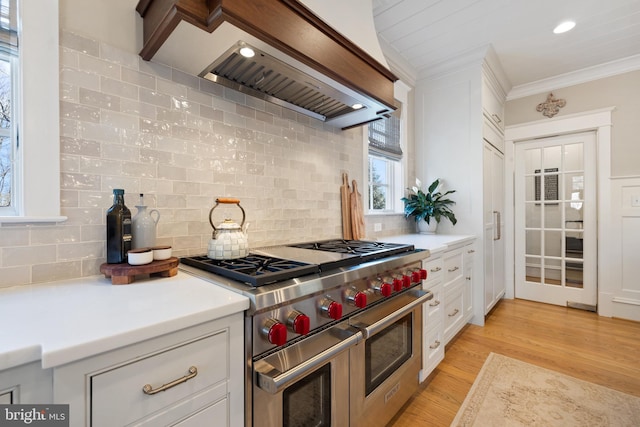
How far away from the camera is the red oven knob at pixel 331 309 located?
1038mm

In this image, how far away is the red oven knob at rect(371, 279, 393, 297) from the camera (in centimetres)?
133

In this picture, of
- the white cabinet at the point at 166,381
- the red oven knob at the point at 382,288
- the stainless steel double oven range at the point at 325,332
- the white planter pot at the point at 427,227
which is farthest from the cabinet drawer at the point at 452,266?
the white cabinet at the point at 166,381

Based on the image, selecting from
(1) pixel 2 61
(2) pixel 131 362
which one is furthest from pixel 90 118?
(2) pixel 131 362

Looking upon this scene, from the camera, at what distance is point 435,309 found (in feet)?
6.43

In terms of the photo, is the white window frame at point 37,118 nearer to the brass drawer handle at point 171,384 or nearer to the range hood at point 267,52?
the range hood at point 267,52

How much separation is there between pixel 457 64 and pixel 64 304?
11.5ft

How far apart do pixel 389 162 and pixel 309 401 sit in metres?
2.51

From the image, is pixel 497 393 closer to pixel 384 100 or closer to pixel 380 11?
pixel 384 100

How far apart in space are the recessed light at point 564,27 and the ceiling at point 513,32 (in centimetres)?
4

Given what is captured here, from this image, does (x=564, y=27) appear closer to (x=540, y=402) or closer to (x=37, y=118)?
(x=540, y=402)

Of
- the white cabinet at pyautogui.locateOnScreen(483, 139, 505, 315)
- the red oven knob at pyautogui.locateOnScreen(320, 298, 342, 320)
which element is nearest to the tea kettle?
the red oven knob at pyautogui.locateOnScreen(320, 298, 342, 320)

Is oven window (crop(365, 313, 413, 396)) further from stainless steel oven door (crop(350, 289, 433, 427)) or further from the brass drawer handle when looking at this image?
the brass drawer handle

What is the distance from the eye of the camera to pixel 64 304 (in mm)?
774

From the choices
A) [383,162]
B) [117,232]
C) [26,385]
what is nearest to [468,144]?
[383,162]
